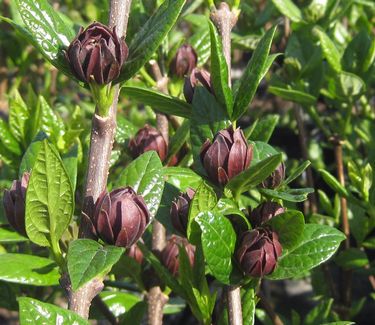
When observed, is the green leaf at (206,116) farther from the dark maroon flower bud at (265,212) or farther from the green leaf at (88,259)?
the green leaf at (88,259)

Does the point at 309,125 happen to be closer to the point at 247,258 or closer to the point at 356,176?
the point at 356,176

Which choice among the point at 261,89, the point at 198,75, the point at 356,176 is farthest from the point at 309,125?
the point at 198,75

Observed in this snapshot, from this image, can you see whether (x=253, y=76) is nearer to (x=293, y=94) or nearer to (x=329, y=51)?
(x=293, y=94)

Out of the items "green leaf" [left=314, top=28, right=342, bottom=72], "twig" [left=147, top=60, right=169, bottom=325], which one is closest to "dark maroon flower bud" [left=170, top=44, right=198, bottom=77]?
"twig" [left=147, top=60, right=169, bottom=325]

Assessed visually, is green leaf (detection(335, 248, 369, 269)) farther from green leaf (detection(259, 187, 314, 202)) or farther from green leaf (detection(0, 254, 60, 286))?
green leaf (detection(0, 254, 60, 286))

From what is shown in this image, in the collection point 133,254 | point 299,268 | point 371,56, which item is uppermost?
point 371,56

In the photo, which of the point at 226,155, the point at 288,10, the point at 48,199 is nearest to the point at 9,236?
the point at 48,199

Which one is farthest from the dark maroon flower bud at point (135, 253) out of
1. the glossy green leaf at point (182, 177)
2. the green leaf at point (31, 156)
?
the green leaf at point (31, 156)
